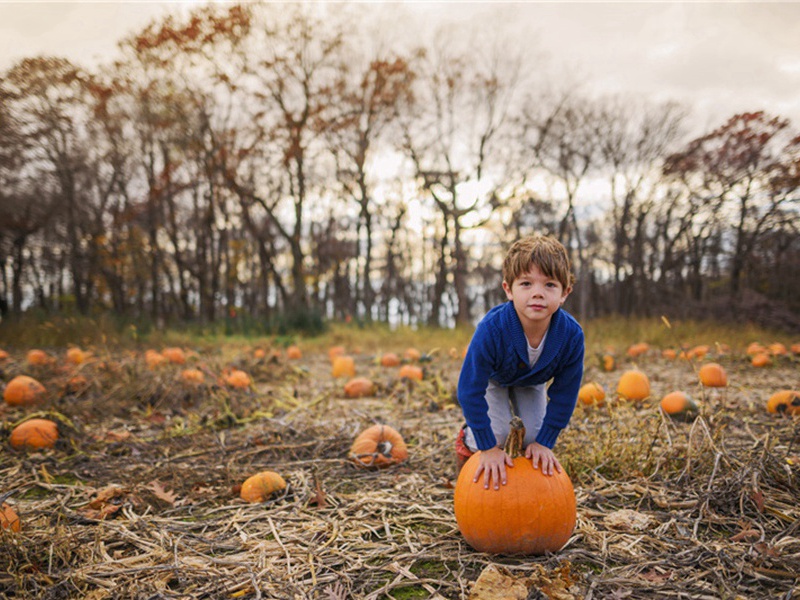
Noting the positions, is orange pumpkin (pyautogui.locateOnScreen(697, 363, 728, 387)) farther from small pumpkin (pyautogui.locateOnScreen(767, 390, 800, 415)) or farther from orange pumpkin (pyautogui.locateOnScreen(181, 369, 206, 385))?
orange pumpkin (pyautogui.locateOnScreen(181, 369, 206, 385))

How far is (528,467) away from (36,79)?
15479mm

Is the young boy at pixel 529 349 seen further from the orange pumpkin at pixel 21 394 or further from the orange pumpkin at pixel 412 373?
the orange pumpkin at pixel 21 394

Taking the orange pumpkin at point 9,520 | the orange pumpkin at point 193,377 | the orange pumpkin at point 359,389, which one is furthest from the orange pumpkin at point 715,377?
the orange pumpkin at point 9,520

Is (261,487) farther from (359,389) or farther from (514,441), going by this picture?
(359,389)

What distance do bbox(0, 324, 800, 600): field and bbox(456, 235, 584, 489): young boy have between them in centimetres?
39

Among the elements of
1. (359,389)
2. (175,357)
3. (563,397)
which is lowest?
(359,389)

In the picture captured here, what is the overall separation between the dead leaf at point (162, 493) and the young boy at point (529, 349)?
5.02 feet

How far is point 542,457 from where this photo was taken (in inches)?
81.4

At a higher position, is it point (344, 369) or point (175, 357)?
point (175, 357)

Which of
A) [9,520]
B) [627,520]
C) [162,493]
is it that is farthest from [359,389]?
[9,520]

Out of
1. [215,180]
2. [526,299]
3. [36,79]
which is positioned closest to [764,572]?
[526,299]

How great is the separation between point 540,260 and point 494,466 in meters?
0.78

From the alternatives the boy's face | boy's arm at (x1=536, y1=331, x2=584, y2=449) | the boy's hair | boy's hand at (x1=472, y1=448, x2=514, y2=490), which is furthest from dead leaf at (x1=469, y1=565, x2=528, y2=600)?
the boy's hair

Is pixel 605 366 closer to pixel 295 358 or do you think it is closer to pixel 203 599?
pixel 295 358
